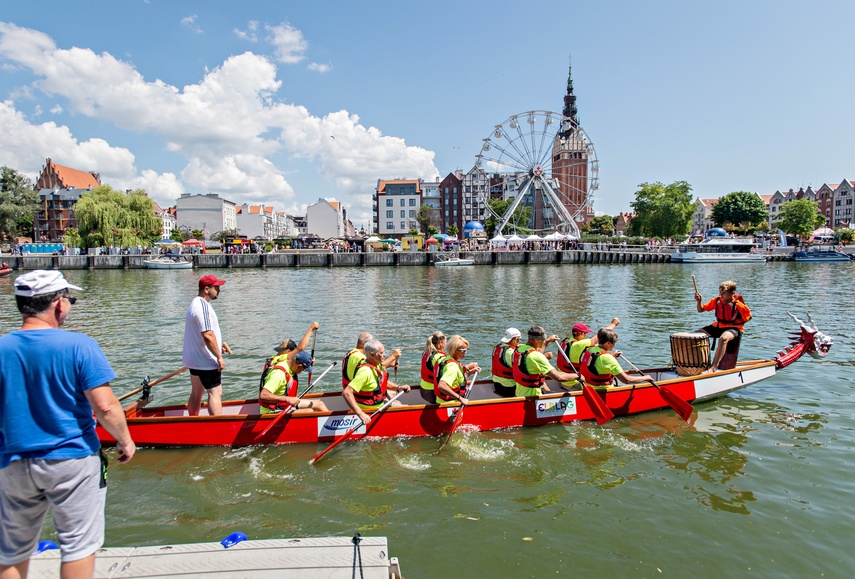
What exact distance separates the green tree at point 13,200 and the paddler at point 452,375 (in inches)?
3641

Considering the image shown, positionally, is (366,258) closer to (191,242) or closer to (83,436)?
(191,242)

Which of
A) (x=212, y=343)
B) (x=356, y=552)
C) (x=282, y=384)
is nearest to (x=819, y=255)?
(x=282, y=384)

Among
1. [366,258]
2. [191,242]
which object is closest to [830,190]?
[366,258]

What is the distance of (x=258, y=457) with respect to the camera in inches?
297

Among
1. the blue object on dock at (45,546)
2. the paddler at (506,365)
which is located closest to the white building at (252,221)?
the paddler at (506,365)

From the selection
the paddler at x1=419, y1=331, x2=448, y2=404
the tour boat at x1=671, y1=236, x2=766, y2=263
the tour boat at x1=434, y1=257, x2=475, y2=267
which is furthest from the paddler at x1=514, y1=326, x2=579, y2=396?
the tour boat at x1=671, y1=236, x2=766, y2=263

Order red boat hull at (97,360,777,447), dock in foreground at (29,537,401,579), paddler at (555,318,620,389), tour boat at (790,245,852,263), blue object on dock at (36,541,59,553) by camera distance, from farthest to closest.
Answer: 1. tour boat at (790,245,852,263)
2. paddler at (555,318,620,389)
3. red boat hull at (97,360,777,447)
4. blue object on dock at (36,541,59,553)
5. dock in foreground at (29,537,401,579)

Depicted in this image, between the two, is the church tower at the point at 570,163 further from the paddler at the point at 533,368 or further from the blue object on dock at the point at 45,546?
the blue object on dock at the point at 45,546

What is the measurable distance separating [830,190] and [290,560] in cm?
13608

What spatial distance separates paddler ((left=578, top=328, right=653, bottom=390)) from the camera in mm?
8805

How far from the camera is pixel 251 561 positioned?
12.0ft

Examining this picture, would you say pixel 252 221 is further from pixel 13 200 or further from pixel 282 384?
pixel 282 384

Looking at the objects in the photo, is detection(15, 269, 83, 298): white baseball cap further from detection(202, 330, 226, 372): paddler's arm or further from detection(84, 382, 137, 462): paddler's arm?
detection(202, 330, 226, 372): paddler's arm

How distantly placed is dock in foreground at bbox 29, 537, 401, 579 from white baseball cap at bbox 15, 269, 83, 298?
77.1 inches
